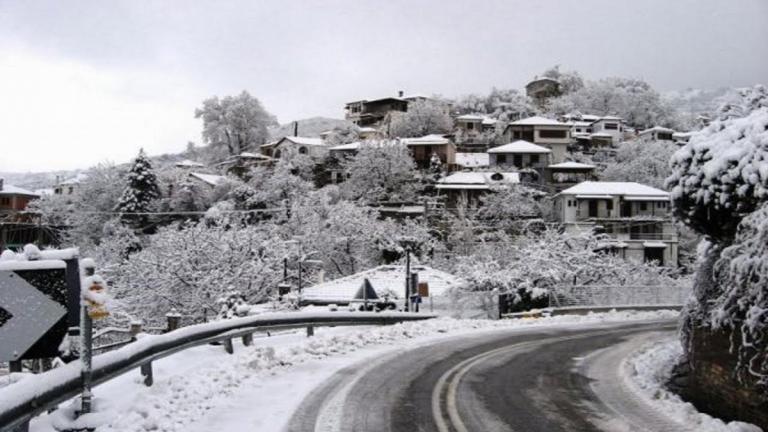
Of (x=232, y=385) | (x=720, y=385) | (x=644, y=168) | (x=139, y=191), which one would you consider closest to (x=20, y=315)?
(x=232, y=385)

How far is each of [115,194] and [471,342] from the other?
63.0 m

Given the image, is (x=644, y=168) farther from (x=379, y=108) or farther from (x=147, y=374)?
(x=147, y=374)

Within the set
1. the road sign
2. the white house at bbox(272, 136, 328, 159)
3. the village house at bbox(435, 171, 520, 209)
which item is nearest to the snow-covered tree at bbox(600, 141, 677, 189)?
the village house at bbox(435, 171, 520, 209)

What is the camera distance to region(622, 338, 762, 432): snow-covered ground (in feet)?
30.6

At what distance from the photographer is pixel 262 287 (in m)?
38.9

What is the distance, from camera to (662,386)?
1244 cm

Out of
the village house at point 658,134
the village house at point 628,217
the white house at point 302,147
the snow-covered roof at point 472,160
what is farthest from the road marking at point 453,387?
the village house at point 658,134

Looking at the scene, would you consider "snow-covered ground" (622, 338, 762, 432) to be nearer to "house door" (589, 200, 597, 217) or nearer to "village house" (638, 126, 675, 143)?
"house door" (589, 200, 597, 217)

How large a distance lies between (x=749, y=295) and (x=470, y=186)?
5678cm

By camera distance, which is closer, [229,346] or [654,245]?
[229,346]

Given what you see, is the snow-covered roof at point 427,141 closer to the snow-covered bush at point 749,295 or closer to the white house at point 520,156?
the white house at point 520,156

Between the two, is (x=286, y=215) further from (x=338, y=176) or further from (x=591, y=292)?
(x=591, y=292)

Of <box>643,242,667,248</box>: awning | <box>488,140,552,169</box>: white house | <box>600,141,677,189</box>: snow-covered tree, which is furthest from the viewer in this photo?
<box>600,141,677,189</box>: snow-covered tree

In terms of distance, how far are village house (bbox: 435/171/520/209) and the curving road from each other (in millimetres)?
47754
